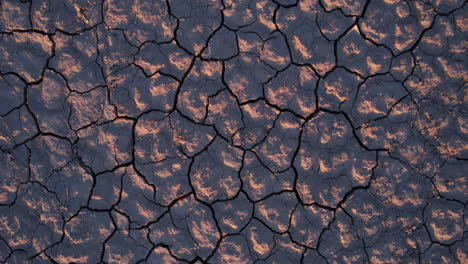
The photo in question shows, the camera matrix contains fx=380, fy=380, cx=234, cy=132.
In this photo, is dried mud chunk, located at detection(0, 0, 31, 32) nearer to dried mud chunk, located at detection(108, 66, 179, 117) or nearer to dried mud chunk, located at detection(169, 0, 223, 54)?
dried mud chunk, located at detection(108, 66, 179, 117)

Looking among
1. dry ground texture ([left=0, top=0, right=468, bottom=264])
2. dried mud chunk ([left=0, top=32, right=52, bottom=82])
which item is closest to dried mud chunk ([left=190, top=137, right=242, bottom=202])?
dry ground texture ([left=0, top=0, right=468, bottom=264])

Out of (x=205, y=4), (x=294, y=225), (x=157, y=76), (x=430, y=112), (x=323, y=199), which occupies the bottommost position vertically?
(x=294, y=225)

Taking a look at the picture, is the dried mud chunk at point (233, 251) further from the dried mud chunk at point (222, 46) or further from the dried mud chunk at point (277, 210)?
the dried mud chunk at point (222, 46)

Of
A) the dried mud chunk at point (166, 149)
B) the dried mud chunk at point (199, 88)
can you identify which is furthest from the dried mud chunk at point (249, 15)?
the dried mud chunk at point (166, 149)

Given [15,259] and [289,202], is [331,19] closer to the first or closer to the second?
[289,202]

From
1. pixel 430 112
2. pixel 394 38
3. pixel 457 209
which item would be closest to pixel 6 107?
pixel 394 38

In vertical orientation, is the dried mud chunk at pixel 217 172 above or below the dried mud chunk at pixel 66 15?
below

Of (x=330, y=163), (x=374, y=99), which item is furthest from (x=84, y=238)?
(x=374, y=99)

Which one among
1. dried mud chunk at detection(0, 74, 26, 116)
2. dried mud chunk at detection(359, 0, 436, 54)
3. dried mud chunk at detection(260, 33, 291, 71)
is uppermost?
dried mud chunk at detection(359, 0, 436, 54)
